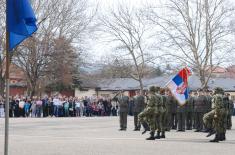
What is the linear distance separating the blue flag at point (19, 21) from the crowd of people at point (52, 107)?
29233 mm

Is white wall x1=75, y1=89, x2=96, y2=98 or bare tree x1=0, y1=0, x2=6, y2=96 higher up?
bare tree x1=0, y1=0, x2=6, y2=96

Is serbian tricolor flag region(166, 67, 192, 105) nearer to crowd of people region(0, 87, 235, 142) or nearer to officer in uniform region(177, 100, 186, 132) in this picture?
crowd of people region(0, 87, 235, 142)

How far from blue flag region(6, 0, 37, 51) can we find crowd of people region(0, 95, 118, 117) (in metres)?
29.2

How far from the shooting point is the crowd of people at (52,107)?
3817cm

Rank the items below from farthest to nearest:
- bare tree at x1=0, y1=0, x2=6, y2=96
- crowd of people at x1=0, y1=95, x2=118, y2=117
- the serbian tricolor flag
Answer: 1. bare tree at x1=0, y1=0, x2=6, y2=96
2. crowd of people at x1=0, y1=95, x2=118, y2=117
3. the serbian tricolor flag

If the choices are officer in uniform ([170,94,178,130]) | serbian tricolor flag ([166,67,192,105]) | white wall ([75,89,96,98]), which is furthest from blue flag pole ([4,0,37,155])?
white wall ([75,89,96,98])

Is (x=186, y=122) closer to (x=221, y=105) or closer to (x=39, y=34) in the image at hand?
(x=221, y=105)

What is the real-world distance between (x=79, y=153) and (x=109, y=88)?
246 feet

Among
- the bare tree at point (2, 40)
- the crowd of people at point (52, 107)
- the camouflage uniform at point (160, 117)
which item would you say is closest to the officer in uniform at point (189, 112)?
the camouflage uniform at point (160, 117)

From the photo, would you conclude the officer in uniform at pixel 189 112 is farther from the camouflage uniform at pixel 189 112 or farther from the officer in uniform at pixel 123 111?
the officer in uniform at pixel 123 111

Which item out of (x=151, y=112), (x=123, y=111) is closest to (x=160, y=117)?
(x=151, y=112)

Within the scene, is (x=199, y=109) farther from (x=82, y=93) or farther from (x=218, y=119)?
(x=82, y=93)

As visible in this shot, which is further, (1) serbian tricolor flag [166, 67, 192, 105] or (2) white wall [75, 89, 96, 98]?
(2) white wall [75, 89, 96, 98]

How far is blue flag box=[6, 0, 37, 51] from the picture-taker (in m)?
8.56
